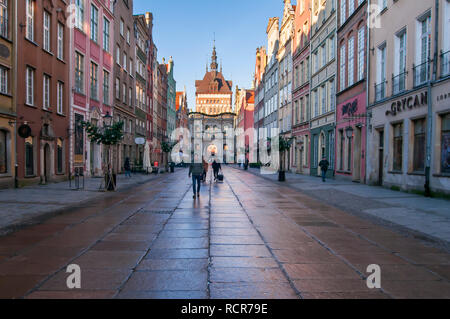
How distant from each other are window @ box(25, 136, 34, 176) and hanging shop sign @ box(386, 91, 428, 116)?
59.4 ft

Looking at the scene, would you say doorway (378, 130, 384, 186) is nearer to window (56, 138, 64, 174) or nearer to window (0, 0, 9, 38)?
window (56, 138, 64, 174)

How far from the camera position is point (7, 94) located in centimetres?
1709

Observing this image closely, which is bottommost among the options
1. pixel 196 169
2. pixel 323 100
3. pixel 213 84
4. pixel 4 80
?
pixel 196 169

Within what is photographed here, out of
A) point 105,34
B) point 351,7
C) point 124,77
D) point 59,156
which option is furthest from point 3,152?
point 351,7

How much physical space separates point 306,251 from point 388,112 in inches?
578

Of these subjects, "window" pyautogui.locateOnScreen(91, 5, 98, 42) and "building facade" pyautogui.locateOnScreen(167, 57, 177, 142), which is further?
"building facade" pyautogui.locateOnScreen(167, 57, 177, 142)

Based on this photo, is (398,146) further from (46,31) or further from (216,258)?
(46,31)

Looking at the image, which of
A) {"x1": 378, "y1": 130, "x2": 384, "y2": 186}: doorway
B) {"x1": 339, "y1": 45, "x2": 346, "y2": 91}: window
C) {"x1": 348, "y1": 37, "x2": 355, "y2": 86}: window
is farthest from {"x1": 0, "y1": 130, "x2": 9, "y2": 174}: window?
{"x1": 339, "y1": 45, "x2": 346, "y2": 91}: window

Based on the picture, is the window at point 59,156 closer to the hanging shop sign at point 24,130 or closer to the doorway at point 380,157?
the hanging shop sign at point 24,130

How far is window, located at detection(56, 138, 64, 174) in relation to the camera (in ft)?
73.4

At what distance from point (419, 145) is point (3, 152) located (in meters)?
18.6

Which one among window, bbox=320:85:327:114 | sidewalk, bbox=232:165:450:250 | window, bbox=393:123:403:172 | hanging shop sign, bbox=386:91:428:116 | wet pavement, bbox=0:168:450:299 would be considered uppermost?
window, bbox=320:85:327:114

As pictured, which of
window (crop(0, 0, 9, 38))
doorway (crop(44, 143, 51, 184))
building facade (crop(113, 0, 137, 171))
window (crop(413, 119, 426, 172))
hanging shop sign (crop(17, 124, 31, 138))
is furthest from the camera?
building facade (crop(113, 0, 137, 171))

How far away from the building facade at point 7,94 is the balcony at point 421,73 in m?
18.1
